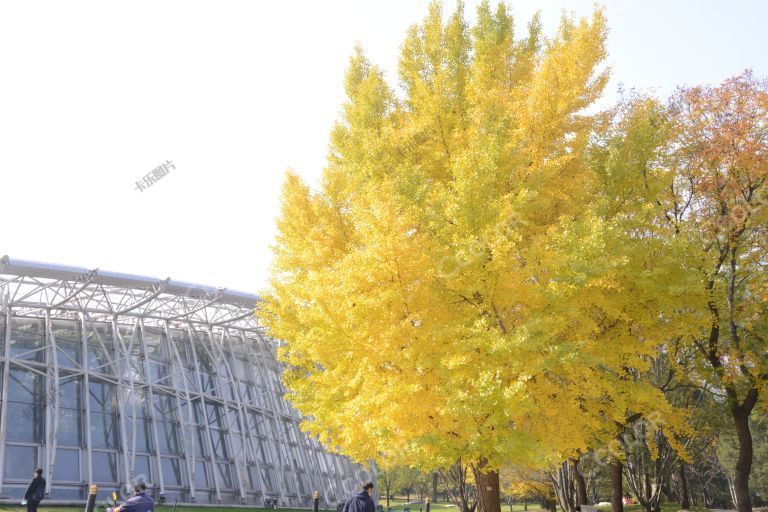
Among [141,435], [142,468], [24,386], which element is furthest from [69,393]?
[142,468]

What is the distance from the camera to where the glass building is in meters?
21.8

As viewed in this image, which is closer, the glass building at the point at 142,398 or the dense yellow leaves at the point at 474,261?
the dense yellow leaves at the point at 474,261

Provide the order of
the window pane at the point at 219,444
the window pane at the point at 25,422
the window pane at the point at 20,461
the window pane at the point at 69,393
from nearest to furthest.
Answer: the window pane at the point at 20,461
the window pane at the point at 25,422
the window pane at the point at 69,393
the window pane at the point at 219,444

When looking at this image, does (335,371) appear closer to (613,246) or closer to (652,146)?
(613,246)

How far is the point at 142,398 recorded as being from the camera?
25.9 m

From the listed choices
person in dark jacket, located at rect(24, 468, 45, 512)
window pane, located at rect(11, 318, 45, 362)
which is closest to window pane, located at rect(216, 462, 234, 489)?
window pane, located at rect(11, 318, 45, 362)

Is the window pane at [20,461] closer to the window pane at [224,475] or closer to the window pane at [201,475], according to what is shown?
the window pane at [201,475]

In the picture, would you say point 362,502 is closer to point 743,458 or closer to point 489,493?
point 489,493

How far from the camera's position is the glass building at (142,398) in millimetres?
21766

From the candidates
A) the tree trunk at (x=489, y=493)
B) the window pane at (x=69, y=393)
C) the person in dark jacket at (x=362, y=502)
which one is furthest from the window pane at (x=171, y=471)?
the tree trunk at (x=489, y=493)

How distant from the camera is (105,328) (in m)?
26.9

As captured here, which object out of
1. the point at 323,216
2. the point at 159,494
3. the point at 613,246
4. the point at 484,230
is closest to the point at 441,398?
the point at 484,230

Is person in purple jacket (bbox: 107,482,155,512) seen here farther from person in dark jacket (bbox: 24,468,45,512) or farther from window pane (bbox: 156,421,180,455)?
window pane (bbox: 156,421,180,455)

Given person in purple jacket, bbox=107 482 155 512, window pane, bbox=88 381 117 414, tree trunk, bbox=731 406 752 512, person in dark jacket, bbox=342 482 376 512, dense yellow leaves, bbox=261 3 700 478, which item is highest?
window pane, bbox=88 381 117 414
